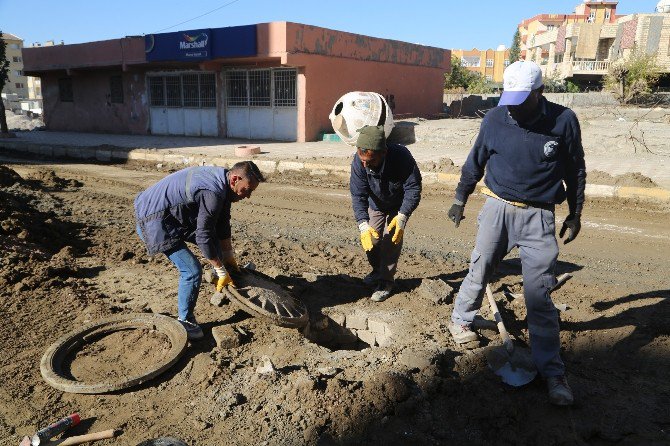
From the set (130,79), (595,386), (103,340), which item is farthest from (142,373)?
(130,79)

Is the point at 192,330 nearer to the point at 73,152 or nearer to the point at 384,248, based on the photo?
the point at 384,248

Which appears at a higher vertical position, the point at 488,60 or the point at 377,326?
the point at 488,60

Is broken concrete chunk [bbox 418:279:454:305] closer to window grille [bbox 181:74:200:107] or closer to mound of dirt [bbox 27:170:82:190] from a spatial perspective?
mound of dirt [bbox 27:170:82:190]

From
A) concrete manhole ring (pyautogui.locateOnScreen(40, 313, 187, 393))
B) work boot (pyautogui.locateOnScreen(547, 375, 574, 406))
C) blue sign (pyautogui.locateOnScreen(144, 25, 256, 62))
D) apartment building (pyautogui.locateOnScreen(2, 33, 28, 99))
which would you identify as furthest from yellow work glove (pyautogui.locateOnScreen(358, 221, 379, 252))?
apartment building (pyautogui.locateOnScreen(2, 33, 28, 99))

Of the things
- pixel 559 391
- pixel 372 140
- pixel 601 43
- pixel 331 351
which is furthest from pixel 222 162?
pixel 601 43

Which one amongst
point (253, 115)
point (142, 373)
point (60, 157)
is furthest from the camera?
point (253, 115)

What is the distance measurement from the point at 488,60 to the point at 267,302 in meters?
88.0

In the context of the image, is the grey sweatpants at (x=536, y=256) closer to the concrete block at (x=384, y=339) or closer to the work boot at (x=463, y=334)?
the work boot at (x=463, y=334)

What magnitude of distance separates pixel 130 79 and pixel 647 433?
22260 millimetres

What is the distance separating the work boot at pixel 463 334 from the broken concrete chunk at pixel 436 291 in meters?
0.77

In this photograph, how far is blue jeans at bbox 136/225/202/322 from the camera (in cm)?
356

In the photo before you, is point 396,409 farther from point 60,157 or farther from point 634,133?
point 60,157

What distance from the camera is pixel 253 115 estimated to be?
705 inches

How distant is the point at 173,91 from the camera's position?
2003 centimetres
